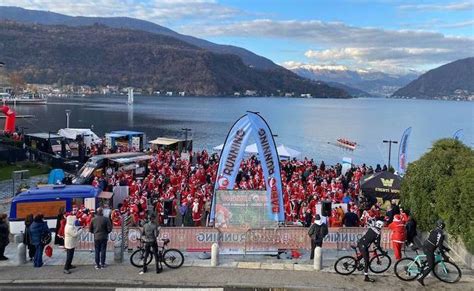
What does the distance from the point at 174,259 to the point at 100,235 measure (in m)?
2.05

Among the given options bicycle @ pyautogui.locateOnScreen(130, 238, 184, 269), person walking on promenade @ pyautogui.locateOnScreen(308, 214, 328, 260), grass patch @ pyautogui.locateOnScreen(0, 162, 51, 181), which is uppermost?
person walking on promenade @ pyautogui.locateOnScreen(308, 214, 328, 260)

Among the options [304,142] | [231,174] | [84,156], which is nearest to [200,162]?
[84,156]

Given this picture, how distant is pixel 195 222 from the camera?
1745 cm

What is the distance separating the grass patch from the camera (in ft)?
96.9

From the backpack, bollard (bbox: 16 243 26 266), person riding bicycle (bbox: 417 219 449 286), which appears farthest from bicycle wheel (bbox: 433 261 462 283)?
bollard (bbox: 16 243 26 266)

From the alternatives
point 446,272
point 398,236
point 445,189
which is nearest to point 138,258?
point 398,236

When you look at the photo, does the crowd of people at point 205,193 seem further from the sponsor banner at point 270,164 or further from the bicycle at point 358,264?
the bicycle at point 358,264

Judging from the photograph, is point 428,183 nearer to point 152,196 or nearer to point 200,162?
point 152,196

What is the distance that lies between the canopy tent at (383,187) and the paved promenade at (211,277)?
774 cm

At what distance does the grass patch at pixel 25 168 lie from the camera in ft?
96.9

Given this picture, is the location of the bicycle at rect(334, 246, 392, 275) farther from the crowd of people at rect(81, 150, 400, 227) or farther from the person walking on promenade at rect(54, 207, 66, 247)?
the person walking on promenade at rect(54, 207, 66, 247)

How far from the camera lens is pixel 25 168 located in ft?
102

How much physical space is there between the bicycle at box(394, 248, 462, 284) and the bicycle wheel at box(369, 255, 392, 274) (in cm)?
40

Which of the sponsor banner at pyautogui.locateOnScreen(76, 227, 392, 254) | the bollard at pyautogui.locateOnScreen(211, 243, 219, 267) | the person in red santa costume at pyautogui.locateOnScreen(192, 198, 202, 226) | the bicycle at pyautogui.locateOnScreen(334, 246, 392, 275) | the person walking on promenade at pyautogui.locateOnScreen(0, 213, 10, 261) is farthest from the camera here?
the person in red santa costume at pyautogui.locateOnScreen(192, 198, 202, 226)
